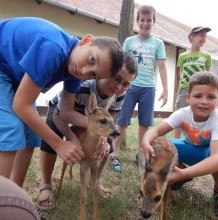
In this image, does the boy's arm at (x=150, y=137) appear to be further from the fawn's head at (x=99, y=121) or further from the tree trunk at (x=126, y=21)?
the tree trunk at (x=126, y=21)

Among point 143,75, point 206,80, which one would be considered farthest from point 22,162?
point 143,75

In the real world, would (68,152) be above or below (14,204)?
below

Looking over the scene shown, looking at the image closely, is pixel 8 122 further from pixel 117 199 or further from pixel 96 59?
pixel 117 199

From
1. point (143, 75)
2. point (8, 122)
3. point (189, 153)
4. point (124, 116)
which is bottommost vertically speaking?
point (124, 116)

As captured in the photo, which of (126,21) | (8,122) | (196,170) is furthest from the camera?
(126,21)

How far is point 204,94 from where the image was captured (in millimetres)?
3391

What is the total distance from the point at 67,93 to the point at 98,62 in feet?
2.44

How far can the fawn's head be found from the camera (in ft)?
10.1

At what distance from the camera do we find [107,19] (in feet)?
33.3

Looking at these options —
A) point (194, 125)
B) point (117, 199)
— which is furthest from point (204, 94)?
point (117, 199)

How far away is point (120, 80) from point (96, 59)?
39.0 inches

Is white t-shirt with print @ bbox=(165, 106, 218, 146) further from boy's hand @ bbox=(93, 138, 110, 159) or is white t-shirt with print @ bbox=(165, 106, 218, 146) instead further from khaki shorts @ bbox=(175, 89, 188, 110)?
khaki shorts @ bbox=(175, 89, 188, 110)

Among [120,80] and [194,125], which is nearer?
[120,80]

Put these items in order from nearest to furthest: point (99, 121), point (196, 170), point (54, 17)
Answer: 1. point (196, 170)
2. point (99, 121)
3. point (54, 17)
